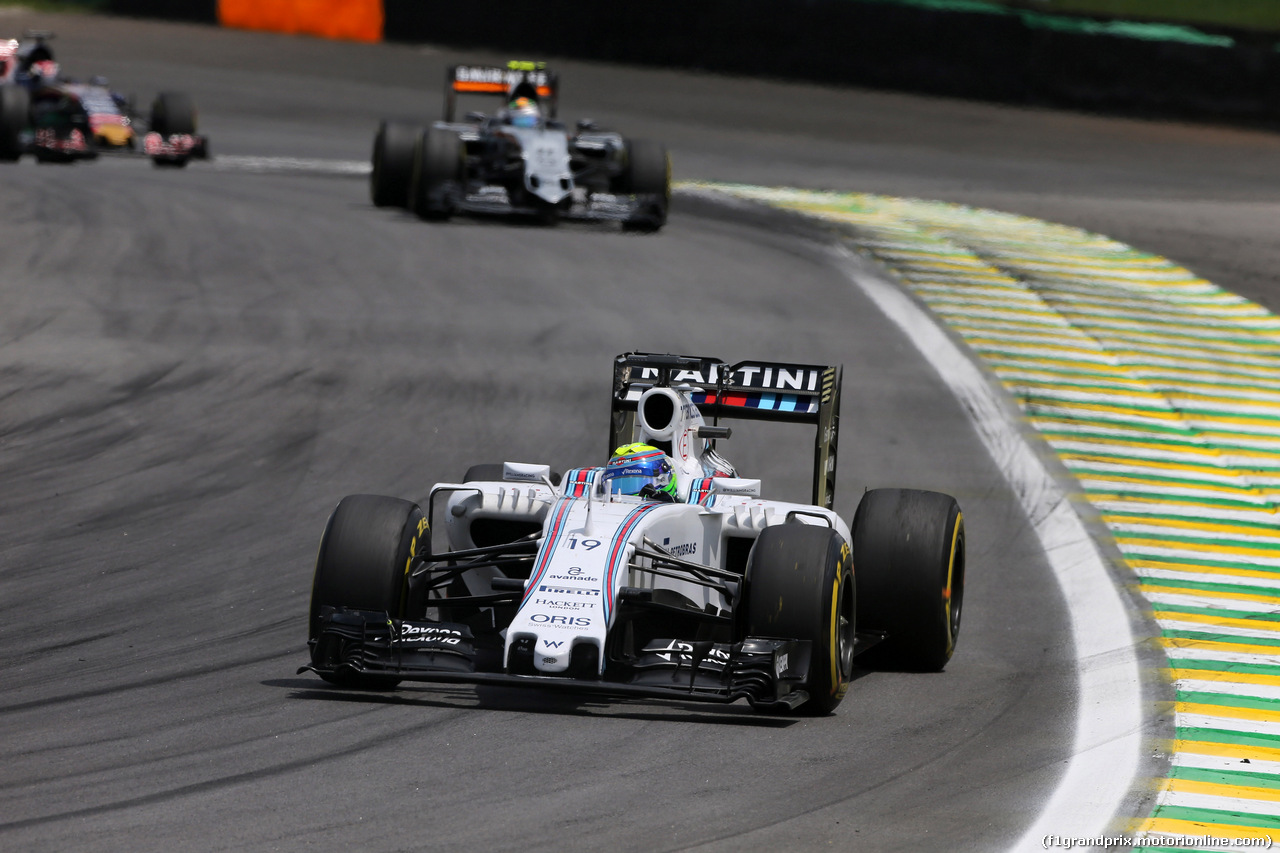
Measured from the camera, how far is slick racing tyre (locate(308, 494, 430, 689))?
8.92 m

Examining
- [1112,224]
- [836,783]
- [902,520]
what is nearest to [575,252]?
[1112,224]

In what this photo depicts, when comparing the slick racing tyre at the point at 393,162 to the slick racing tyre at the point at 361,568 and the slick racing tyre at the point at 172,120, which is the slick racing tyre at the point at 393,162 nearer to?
the slick racing tyre at the point at 172,120

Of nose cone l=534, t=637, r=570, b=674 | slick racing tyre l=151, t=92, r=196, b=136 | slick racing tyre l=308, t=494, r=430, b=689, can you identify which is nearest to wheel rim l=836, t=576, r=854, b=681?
nose cone l=534, t=637, r=570, b=674

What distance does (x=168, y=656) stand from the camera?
9.69 m

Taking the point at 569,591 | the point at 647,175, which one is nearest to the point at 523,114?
the point at 647,175

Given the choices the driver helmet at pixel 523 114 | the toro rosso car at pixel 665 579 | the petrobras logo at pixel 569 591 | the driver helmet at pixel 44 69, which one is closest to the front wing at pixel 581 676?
the toro rosso car at pixel 665 579

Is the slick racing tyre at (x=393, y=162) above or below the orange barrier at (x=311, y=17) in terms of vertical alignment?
below

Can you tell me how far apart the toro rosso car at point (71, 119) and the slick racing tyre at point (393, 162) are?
4.34m

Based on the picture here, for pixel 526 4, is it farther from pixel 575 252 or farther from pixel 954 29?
pixel 575 252

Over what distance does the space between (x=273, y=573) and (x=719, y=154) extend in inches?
833

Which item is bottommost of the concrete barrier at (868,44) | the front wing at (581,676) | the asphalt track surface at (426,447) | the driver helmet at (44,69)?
the asphalt track surface at (426,447)

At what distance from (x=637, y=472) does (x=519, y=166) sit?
1495cm

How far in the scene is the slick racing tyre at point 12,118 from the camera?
26641 millimetres

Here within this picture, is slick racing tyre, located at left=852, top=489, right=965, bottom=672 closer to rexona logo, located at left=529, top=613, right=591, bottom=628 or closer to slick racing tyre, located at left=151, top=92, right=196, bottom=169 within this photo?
rexona logo, located at left=529, top=613, right=591, bottom=628
